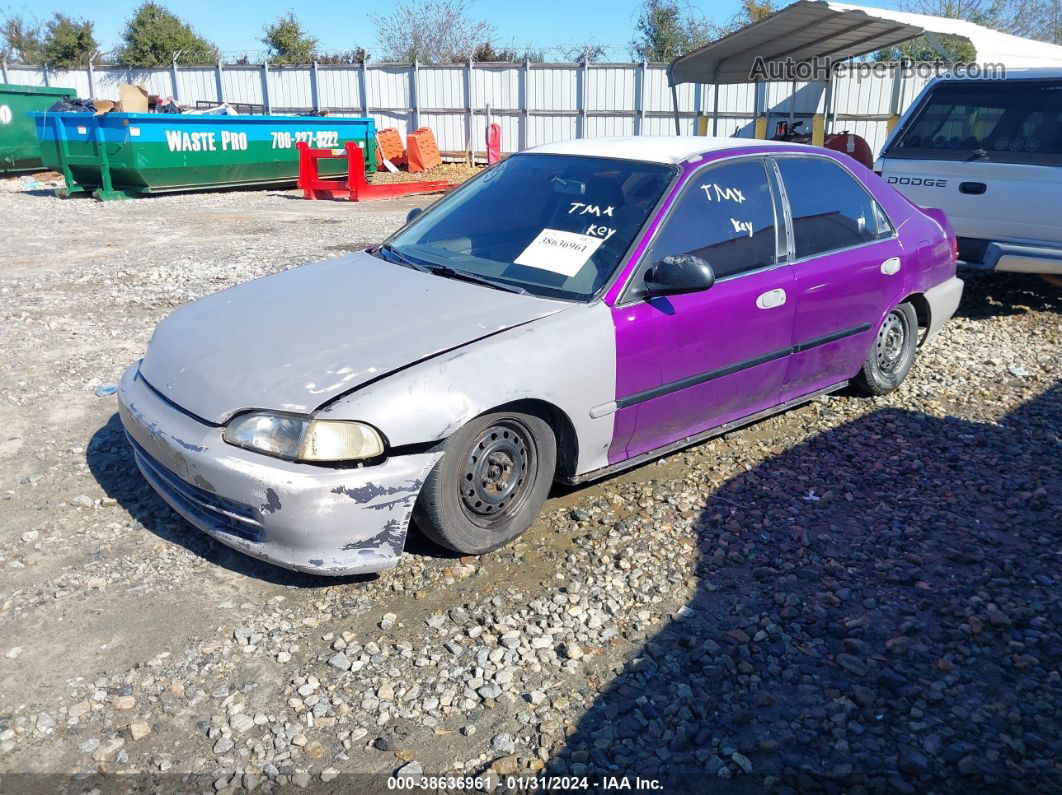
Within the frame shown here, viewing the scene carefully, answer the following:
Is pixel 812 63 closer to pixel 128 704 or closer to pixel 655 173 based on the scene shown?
pixel 655 173

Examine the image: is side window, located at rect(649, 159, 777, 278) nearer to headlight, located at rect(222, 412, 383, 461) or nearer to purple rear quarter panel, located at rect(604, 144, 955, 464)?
purple rear quarter panel, located at rect(604, 144, 955, 464)

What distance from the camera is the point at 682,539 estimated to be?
3.80 m

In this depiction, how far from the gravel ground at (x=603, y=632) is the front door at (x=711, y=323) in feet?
1.29

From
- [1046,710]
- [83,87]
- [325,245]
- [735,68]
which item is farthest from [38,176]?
[1046,710]

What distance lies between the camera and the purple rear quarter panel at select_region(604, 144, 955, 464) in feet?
12.6

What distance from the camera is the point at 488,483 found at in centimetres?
350

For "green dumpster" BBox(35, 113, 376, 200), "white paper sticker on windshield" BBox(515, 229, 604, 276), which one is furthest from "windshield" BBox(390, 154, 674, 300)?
"green dumpster" BBox(35, 113, 376, 200)

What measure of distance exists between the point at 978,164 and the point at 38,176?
19.0m

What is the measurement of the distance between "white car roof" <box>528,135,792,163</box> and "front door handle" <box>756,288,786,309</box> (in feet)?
2.52

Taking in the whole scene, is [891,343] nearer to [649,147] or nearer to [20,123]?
[649,147]

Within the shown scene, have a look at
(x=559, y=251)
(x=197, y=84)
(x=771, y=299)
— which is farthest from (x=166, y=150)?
(x=771, y=299)

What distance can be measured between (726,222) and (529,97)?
65.0ft

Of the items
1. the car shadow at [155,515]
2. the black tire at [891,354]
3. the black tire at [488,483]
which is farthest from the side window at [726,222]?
the car shadow at [155,515]

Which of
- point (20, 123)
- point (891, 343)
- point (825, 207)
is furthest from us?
point (20, 123)
